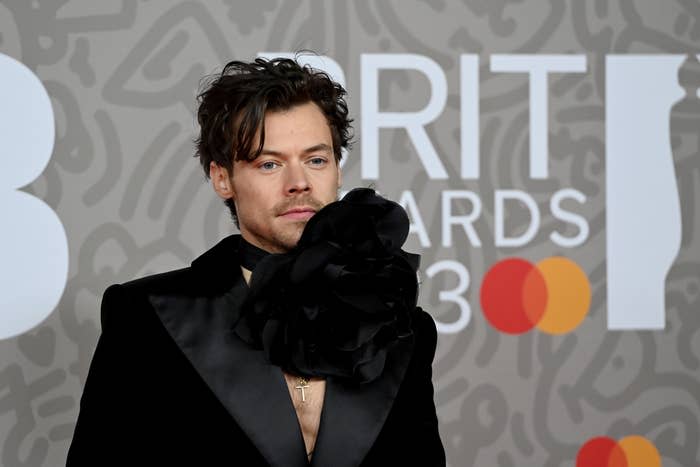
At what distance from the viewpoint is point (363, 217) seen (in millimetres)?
1774

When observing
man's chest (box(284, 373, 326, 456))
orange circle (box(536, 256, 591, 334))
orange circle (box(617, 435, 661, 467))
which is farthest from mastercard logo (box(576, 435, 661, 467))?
man's chest (box(284, 373, 326, 456))

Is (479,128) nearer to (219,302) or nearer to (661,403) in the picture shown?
(661,403)

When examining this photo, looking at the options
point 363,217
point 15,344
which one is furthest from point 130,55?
point 363,217

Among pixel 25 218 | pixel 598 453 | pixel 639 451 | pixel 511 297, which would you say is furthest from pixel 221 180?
pixel 639 451

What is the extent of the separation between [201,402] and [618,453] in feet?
5.48

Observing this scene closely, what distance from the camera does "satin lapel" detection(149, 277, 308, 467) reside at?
1.68 meters

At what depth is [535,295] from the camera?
2820mm

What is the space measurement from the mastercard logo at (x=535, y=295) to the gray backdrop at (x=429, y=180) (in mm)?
29

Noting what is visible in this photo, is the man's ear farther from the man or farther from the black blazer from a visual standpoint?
the black blazer

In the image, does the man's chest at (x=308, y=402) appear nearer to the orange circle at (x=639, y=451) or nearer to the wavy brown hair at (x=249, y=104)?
the wavy brown hair at (x=249, y=104)

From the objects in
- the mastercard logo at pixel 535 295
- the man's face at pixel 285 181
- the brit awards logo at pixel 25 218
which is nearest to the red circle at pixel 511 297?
the mastercard logo at pixel 535 295

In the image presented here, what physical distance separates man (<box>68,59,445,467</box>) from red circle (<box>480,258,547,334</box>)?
0.95 m

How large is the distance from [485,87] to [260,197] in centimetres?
124

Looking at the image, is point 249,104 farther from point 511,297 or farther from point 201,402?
point 511,297
